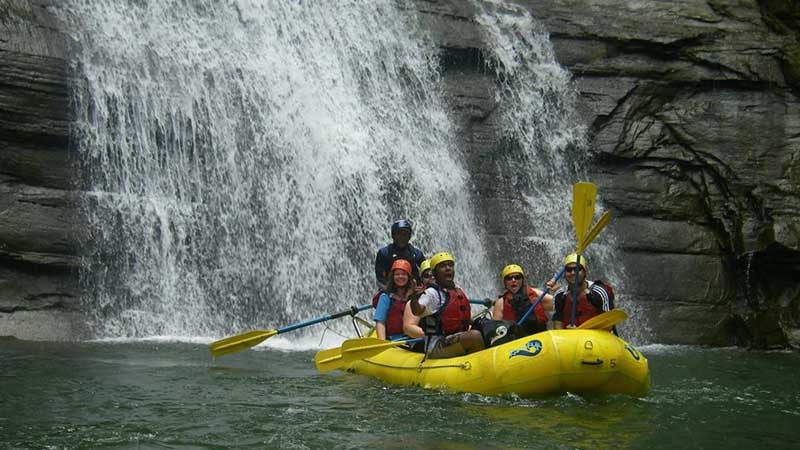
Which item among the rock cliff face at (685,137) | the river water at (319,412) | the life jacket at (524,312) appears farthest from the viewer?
the rock cliff face at (685,137)

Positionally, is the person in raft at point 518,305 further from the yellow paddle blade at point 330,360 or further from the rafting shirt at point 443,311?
the yellow paddle blade at point 330,360

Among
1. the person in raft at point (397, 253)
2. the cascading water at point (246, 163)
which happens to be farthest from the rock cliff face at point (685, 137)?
the person in raft at point (397, 253)

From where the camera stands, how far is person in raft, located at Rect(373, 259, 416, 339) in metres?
9.00

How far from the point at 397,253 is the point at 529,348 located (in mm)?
3013

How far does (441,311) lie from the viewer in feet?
27.3

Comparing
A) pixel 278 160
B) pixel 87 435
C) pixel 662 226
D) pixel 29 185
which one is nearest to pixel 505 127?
pixel 662 226

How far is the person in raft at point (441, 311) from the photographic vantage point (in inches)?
321

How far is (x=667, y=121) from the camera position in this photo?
17.1 meters

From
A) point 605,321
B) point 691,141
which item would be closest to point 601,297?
point 605,321

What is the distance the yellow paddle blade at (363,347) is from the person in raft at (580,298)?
1454mm

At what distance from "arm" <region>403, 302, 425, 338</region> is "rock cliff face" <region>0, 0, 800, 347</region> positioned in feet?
23.7

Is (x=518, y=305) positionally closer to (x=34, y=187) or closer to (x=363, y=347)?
(x=363, y=347)

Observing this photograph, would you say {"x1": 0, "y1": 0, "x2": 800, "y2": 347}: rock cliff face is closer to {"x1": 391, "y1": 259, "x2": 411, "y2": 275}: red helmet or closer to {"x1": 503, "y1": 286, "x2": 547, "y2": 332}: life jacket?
{"x1": 391, "y1": 259, "x2": 411, "y2": 275}: red helmet

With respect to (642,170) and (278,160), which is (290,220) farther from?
(642,170)
